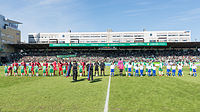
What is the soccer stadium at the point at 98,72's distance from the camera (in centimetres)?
636

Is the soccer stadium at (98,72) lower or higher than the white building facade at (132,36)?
lower

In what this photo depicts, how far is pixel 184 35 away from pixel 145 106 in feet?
346

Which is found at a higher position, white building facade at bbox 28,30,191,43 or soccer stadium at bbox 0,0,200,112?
white building facade at bbox 28,30,191,43

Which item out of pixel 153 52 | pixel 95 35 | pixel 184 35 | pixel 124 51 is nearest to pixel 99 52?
pixel 124 51

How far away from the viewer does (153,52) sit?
4931cm

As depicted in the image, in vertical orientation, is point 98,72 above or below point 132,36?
below

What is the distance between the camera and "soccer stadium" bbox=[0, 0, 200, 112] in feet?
20.9

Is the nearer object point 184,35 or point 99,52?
point 99,52

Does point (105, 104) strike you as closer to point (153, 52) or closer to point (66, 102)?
point (66, 102)

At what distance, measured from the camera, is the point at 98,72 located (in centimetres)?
1639

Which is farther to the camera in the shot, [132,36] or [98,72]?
[132,36]

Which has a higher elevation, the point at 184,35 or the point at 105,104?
the point at 184,35

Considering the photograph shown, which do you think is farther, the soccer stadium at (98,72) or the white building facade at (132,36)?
the white building facade at (132,36)

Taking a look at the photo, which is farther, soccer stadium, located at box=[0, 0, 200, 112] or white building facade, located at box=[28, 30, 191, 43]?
white building facade, located at box=[28, 30, 191, 43]
